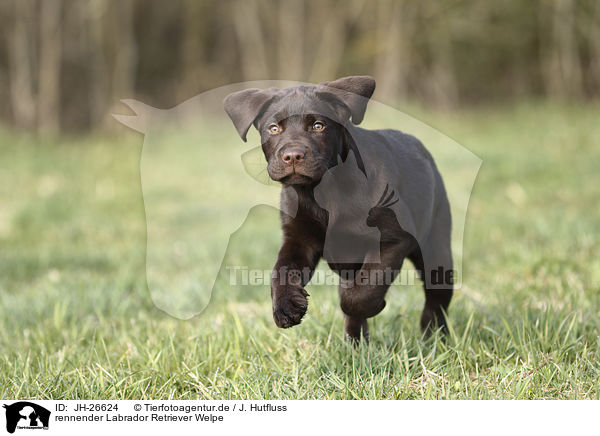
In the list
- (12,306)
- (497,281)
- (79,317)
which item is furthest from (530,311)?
(12,306)

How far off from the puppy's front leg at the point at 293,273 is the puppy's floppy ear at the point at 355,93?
0.50 m

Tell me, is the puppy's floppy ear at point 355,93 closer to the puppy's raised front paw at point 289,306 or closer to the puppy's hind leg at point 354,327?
the puppy's raised front paw at point 289,306

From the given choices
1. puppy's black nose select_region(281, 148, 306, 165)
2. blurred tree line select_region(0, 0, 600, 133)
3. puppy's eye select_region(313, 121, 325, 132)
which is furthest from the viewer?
blurred tree line select_region(0, 0, 600, 133)

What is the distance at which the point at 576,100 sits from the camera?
12.5 metres

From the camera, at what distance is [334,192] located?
7.61ft

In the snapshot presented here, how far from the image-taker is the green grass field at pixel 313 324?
2453 millimetres

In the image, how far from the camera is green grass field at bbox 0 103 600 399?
2453 mm

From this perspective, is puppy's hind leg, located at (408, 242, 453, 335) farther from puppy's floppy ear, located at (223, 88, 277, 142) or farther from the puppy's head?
puppy's floppy ear, located at (223, 88, 277, 142)

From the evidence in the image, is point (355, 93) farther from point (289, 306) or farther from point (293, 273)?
point (289, 306)
